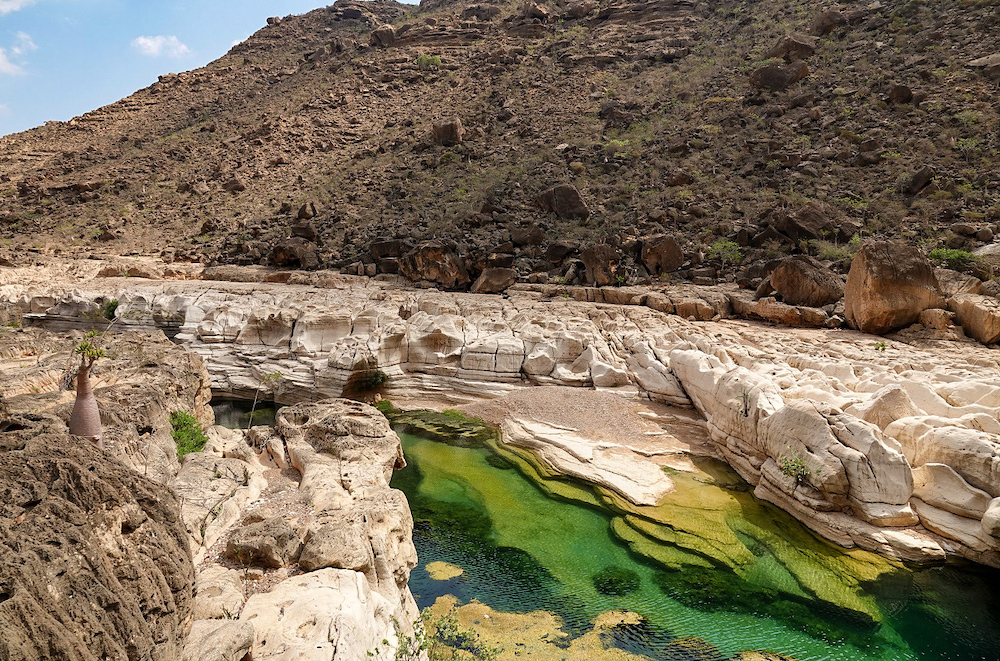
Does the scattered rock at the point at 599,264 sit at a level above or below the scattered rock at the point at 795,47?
below

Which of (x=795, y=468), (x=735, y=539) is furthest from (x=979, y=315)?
(x=735, y=539)

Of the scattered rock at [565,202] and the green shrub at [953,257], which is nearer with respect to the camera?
the green shrub at [953,257]

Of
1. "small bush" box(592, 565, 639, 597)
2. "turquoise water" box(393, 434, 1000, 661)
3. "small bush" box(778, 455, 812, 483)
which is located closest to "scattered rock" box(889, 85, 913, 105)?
"small bush" box(778, 455, 812, 483)

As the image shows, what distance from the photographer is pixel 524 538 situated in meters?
9.03

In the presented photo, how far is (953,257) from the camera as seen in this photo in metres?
17.3

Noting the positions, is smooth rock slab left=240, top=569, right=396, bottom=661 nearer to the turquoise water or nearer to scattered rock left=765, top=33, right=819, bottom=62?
the turquoise water

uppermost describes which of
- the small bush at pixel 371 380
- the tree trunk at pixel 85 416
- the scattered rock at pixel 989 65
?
the scattered rock at pixel 989 65

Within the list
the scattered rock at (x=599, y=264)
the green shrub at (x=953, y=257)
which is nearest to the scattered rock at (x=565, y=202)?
the scattered rock at (x=599, y=264)

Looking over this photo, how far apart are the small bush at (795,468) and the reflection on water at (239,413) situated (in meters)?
12.1

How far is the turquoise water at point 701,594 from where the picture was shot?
6.64 m

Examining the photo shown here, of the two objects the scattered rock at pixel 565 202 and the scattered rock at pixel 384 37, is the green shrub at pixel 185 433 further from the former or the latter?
the scattered rock at pixel 384 37

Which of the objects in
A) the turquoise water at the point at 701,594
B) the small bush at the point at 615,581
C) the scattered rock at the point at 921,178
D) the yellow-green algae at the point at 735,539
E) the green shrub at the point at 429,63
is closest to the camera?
the turquoise water at the point at 701,594

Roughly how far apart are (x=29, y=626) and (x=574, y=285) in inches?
Result: 819

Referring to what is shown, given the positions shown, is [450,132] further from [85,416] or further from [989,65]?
[85,416]
